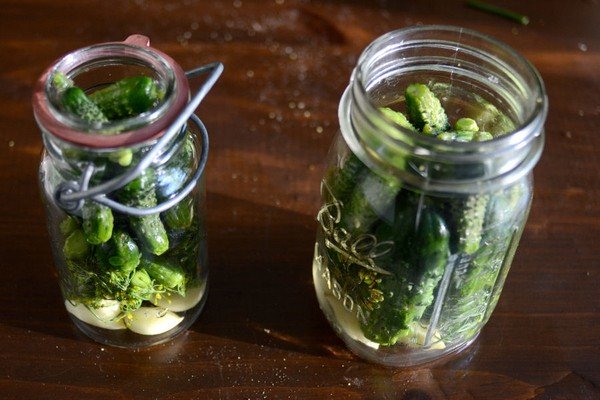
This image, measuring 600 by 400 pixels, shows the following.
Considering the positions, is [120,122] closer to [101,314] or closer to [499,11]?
[101,314]

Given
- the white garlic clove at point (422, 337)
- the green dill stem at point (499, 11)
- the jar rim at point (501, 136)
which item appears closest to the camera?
the jar rim at point (501, 136)

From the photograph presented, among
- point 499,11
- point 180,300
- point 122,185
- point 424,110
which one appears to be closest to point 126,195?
point 122,185

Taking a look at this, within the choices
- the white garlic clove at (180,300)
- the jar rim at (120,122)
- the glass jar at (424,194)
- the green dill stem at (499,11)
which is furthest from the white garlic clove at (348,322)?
the green dill stem at (499,11)

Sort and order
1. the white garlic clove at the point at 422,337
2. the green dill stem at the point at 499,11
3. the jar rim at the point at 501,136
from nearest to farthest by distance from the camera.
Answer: the jar rim at the point at 501,136 → the white garlic clove at the point at 422,337 → the green dill stem at the point at 499,11

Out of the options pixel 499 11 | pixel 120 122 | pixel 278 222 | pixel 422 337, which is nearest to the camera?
pixel 120 122

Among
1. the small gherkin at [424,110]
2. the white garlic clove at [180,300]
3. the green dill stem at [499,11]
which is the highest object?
the small gherkin at [424,110]

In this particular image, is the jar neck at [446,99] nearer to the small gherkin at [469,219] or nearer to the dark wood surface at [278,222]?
the small gherkin at [469,219]

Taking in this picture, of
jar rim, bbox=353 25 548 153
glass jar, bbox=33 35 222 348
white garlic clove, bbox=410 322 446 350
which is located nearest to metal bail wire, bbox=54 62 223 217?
glass jar, bbox=33 35 222 348
